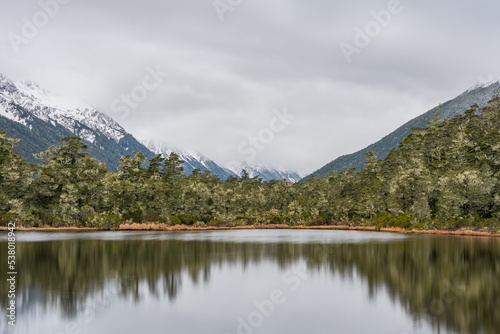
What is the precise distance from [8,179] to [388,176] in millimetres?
87933

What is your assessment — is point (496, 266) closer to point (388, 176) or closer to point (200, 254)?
point (200, 254)

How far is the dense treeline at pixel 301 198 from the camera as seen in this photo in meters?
69.9

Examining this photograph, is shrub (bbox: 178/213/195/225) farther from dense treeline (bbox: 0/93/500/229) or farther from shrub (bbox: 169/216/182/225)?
shrub (bbox: 169/216/182/225)

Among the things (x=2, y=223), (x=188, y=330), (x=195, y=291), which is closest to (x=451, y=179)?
(x=195, y=291)

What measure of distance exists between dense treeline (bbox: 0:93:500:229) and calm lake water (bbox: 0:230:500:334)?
36.6 metres

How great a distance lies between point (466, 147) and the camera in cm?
7869

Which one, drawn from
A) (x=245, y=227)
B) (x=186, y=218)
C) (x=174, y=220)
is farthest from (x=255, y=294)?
(x=245, y=227)

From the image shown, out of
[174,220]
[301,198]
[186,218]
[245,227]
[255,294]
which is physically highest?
[301,198]

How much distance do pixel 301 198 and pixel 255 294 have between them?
3895 inches

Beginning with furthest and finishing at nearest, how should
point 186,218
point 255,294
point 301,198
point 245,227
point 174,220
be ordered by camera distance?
point 301,198 → point 245,227 → point 186,218 → point 174,220 → point 255,294

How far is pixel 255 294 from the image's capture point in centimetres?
2247

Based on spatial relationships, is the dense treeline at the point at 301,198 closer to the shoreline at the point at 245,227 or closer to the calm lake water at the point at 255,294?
the shoreline at the point at 245,227

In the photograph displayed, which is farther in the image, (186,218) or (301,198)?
(301,198)

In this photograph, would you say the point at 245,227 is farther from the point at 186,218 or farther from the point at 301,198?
the point at 301,198
